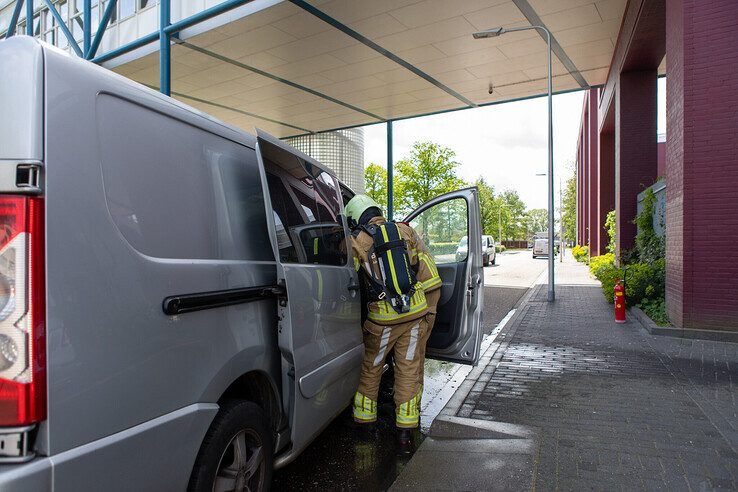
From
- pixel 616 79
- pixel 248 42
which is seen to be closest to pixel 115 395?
pixel 248 42

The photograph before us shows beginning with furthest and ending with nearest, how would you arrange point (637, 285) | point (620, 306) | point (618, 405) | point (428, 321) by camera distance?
point (637, 285) < point (620, 306) < point (618, 405) < point (428, 321)

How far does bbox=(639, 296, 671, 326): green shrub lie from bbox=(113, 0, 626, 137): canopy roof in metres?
5.57

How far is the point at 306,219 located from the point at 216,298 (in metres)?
1.10

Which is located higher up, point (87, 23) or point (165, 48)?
point (87, 23)

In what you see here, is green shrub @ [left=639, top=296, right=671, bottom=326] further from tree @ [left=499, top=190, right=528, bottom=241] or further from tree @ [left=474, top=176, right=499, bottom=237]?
tree @ [left=499, top=190, right=528, bottom=241]

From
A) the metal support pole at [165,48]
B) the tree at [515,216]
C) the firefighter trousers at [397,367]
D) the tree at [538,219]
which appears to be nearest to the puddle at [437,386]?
the firefighter trousers at [397,367]

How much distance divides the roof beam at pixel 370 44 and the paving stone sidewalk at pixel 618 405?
6.72m

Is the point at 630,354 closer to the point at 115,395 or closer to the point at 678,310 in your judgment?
the point at 678,310

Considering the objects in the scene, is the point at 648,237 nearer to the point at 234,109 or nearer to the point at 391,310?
the point at 391,310

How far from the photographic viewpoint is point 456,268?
17.0 ft

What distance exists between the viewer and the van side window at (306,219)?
9.39 ft

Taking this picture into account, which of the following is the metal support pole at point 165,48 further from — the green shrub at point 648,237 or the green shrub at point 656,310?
the green shrub at point 648,237

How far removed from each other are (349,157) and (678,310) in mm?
14593

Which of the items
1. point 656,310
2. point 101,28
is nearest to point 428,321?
point 656,310
